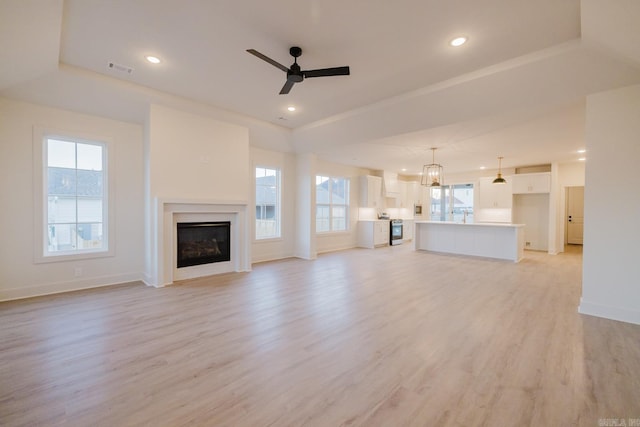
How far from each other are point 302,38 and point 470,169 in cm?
866

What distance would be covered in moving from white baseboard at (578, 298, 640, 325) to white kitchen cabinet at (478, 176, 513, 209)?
247 inches

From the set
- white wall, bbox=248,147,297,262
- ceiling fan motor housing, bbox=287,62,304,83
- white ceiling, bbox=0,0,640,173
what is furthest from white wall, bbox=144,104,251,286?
ceiling fan motor housing, bbox=287,62,304,83

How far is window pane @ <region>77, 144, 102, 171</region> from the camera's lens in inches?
174

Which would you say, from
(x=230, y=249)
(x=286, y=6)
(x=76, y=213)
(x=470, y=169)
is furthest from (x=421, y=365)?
(x=470, y=169)

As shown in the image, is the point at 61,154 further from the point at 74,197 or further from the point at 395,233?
the point at 395,233

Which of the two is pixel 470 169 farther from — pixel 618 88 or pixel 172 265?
pixel 172 265

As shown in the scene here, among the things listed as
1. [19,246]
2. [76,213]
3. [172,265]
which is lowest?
[172,265]

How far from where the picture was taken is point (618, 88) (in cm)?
316

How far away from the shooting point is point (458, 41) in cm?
283

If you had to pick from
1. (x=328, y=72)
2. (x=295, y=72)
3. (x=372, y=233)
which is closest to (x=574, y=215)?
(x=372, y=233)

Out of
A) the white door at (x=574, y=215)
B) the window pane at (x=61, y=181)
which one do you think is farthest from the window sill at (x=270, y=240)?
the white door at (x=574, y=215)

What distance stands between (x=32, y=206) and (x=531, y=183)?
11.6m

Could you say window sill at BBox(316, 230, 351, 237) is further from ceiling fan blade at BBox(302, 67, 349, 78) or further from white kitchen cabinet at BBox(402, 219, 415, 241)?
ceiling fan blade at BBox(302, 67, 349, 78)

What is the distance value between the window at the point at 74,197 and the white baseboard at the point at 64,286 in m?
0.46
